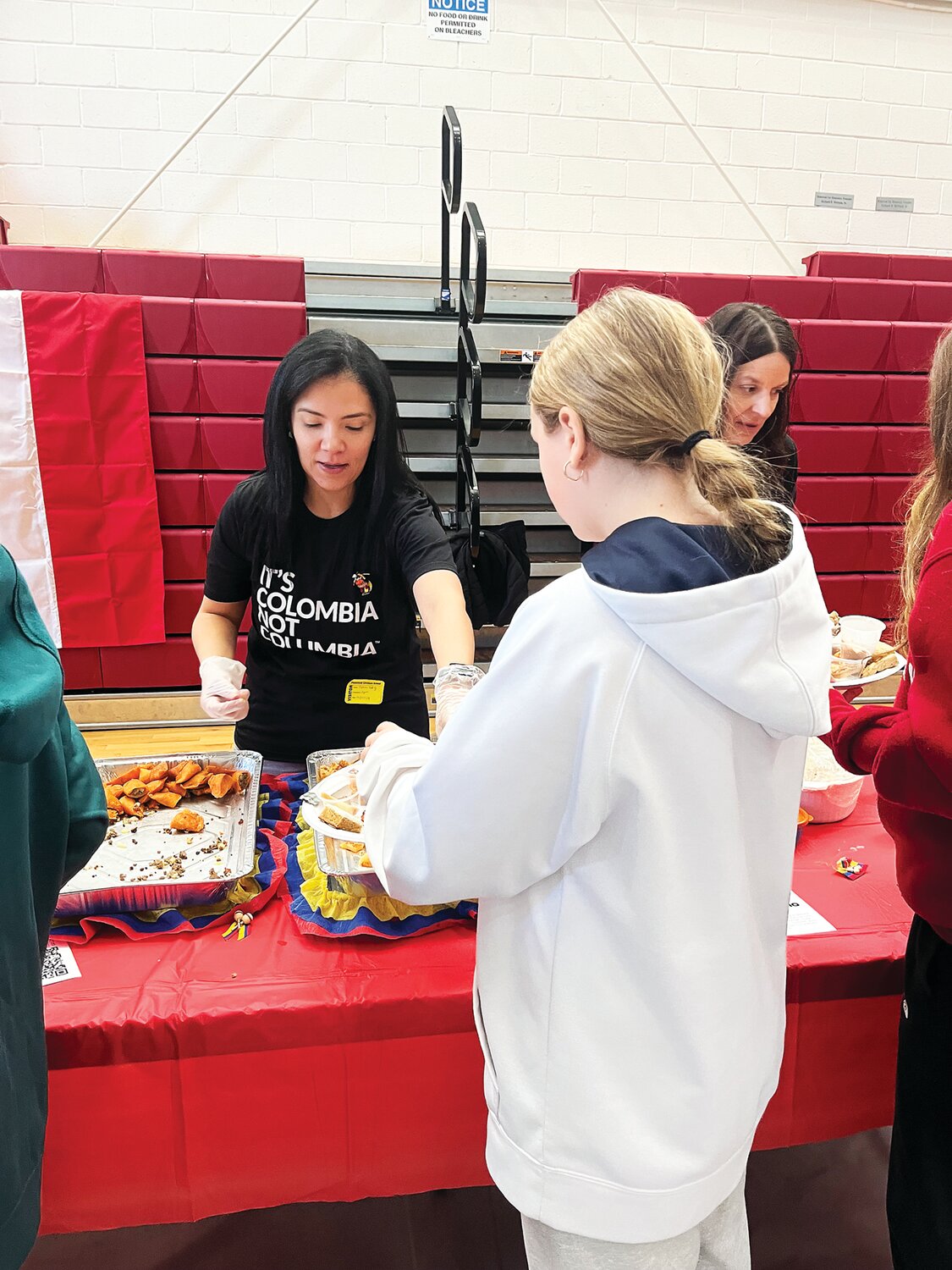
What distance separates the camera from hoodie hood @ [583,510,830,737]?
874mm

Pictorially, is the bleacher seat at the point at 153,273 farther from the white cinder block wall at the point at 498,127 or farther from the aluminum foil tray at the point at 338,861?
the aluminum foil tray at the point at 338,861

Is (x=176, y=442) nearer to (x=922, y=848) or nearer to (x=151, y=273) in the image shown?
(x=151, y=273)

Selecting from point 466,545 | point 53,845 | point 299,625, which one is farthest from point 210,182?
point 53,845

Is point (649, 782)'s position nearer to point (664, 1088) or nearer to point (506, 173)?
point (664, 1088)

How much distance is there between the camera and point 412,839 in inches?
38.8

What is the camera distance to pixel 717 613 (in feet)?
2.86

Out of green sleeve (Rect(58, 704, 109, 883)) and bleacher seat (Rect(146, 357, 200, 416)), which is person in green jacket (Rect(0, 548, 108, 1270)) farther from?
bleacher seat (Rect(146, 357, 200, 416))

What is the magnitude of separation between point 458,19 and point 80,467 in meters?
3.61

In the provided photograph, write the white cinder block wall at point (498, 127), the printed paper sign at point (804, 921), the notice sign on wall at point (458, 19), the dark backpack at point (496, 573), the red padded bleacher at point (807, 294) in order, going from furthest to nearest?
the notice sign on wall at point (458, 19)
the white cinder block wall at point (498, 127)
the red padded bleacher at point (807, 294)
the dark backpack at point (496, 573)
the printed paper sign at point (804, 921)

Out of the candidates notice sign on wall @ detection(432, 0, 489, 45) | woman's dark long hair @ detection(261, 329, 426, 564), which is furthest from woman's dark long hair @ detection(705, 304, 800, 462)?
notice sign on wall @ detection(432, 0, 489, 45)

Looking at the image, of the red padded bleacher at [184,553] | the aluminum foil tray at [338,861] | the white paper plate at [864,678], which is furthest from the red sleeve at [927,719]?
the red padded bleacher at [184,553]

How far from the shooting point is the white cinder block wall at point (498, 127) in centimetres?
523

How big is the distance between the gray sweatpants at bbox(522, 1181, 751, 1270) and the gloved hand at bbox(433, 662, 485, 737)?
2.55 feet

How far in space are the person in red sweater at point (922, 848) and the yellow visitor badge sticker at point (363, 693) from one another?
106cm
